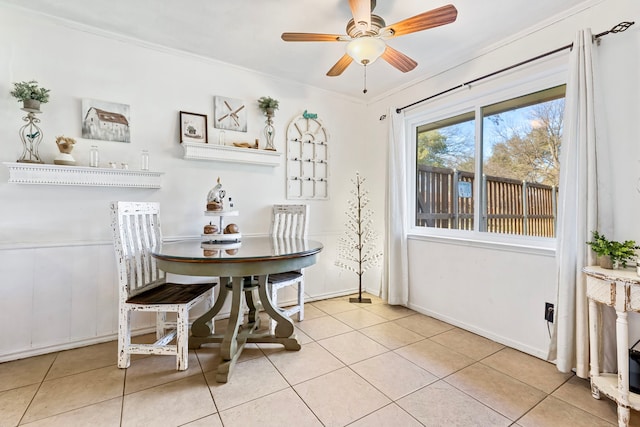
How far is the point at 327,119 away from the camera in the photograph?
139 inches

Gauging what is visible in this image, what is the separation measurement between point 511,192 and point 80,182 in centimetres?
342

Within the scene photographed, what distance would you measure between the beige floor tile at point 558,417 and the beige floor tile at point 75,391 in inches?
88.8

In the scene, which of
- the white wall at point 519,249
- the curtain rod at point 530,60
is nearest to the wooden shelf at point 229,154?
the curtain rod at point 530,60

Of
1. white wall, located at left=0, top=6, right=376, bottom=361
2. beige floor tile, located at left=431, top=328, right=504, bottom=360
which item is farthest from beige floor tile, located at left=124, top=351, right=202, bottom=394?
beige floor tile, located at left=431, top=328, right=504, bottom=360

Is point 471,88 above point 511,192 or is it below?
above

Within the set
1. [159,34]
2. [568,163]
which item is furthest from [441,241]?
[159,34]

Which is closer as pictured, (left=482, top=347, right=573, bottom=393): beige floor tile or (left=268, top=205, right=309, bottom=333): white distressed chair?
(left=482, top=347, right=573, bottom=393): beige floor tile

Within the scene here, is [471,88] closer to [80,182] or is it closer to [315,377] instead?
[315,377]

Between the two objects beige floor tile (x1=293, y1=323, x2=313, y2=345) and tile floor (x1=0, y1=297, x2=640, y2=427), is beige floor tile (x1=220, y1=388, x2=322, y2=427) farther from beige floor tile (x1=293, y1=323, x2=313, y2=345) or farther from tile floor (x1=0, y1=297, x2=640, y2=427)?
beige floor tile (x1=293, y1=323, x2=313, y2=345)

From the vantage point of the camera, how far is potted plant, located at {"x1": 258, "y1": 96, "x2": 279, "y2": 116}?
9.78 feet

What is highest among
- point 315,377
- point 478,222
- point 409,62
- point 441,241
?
point 409,62

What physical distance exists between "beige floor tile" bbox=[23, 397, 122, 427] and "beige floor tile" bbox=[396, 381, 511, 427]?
4.94ft

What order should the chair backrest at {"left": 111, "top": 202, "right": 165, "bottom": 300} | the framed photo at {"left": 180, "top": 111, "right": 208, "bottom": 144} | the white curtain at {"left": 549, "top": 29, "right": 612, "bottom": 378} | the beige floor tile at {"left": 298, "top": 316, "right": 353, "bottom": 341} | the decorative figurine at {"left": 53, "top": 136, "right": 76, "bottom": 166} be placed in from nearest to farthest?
1. the white curtain at {"left": 549, "top": 29, "right": 612, "bottom": 378}
2. the chair backrest at {"left": 111, "top": 202, "right": 165, "bottom": 300}
3. the decorative figurine at {"left": 53, "top": 136, "right": 76, "bottom": 166}
4. the beige floor tile at {"left": 298, "top": 316, "right": 353, "bottom": 341}
5. the framed photo at {"left": 180, "top": 111, "right": 208, "bottom": 144}

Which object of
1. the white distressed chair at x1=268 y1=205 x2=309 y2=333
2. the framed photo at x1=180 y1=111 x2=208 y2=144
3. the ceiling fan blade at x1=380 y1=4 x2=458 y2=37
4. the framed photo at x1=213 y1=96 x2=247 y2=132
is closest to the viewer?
the ceiling fan blade at x1=380 y1=4 x2=458 y2=37
